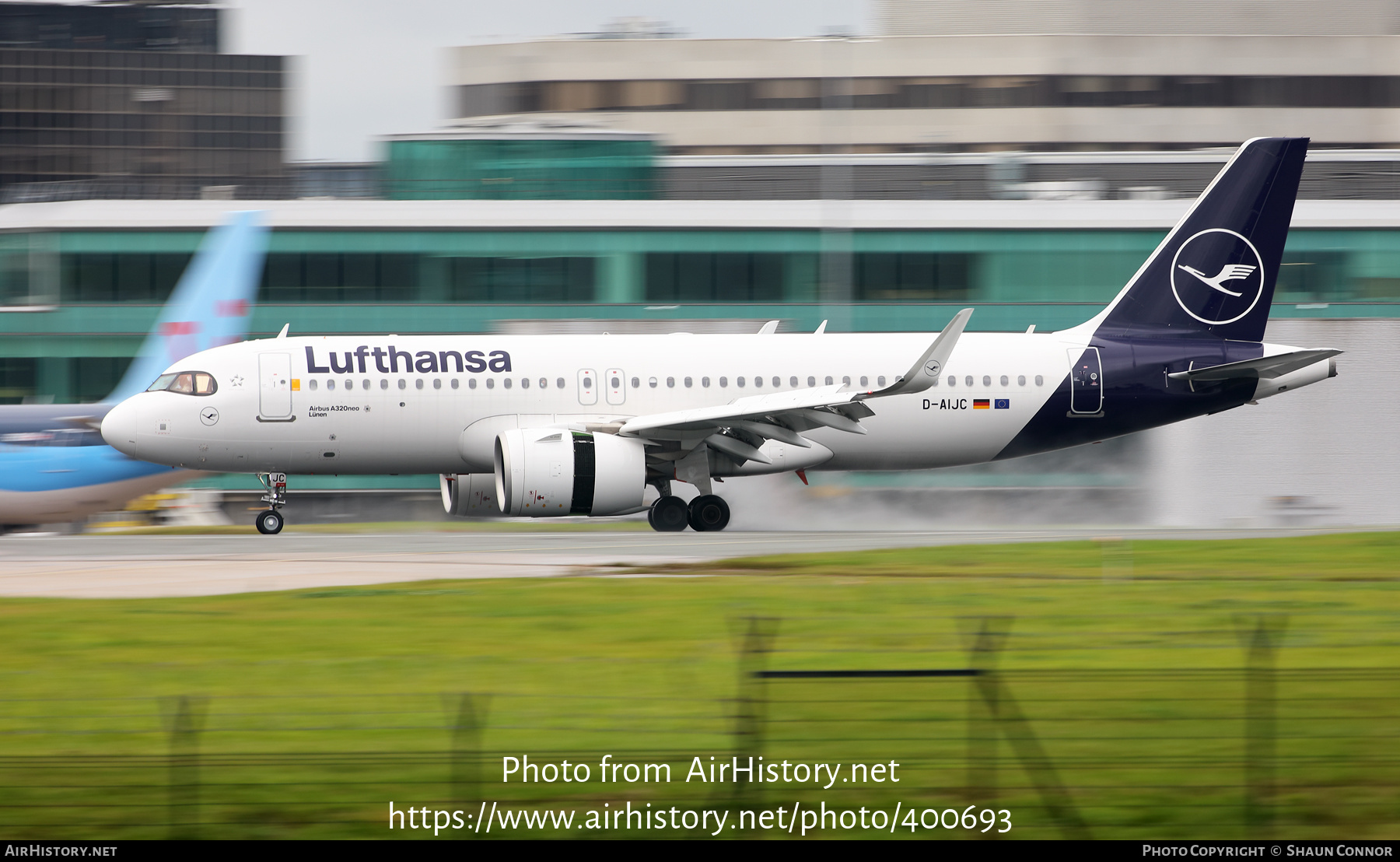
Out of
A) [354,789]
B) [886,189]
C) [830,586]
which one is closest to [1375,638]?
[830,586]

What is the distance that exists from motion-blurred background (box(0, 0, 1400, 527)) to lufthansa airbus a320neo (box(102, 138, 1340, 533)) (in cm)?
337

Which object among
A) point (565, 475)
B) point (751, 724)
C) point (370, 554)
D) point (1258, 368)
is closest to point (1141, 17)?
point (1258, 368)

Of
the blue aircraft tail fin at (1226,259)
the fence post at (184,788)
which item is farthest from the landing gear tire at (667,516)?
the fence post at (184,788)

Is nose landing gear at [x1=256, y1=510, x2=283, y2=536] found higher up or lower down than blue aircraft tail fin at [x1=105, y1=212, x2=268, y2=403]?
lower down

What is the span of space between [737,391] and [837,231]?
1694 centimetres

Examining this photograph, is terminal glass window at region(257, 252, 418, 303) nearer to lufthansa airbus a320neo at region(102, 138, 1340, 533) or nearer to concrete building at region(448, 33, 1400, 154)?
lufthansa airbus a320neo at region(102, 138, 1340, 533)

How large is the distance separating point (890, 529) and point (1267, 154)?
32.4 feet

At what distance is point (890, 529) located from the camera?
29406mm

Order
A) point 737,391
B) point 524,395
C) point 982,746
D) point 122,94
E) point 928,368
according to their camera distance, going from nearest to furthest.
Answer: point 982,746 → point 928,368 → point 524,395 → point 737,391 → point 122,94

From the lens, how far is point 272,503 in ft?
89.7

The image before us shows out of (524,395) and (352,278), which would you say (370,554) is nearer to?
(524,395)

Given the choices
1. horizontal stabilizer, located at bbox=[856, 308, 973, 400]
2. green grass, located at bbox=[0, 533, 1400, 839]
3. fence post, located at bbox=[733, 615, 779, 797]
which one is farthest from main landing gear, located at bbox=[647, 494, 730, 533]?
fence post, located at bbox=[733, 615, 779, 797]

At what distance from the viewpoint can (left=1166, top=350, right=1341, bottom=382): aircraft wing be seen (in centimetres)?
2669
